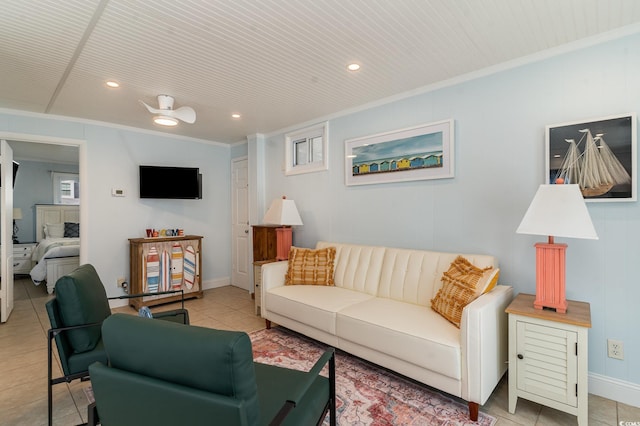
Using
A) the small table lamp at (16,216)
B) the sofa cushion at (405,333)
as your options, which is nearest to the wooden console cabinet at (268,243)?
the sofa cushion at (405,333)

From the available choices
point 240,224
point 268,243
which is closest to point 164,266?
point 240,224

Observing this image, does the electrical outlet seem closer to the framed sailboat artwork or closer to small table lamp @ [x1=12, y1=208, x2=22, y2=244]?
the framed sailboat artwork

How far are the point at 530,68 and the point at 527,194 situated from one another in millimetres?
991

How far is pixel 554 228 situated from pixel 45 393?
→ 361 centimetres

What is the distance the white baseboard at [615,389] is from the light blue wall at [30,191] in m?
9.21

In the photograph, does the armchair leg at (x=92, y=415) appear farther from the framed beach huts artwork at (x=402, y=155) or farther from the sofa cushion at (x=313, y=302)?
the framed beach huts artwork at (x=402, y=155)

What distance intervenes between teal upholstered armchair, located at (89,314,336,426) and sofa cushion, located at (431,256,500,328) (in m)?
1.51

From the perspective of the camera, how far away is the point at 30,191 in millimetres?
6730

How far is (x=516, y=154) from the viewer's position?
2559mm

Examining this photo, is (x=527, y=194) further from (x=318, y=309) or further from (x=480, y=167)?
(x=318, y=309)

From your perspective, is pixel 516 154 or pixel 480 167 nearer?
pixel 516 154

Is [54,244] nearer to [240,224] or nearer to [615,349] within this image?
[240,224]

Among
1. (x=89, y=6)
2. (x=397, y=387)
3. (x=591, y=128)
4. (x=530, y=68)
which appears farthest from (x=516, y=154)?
(x=89, y=6)

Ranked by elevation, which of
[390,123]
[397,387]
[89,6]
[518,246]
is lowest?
[397,387]
